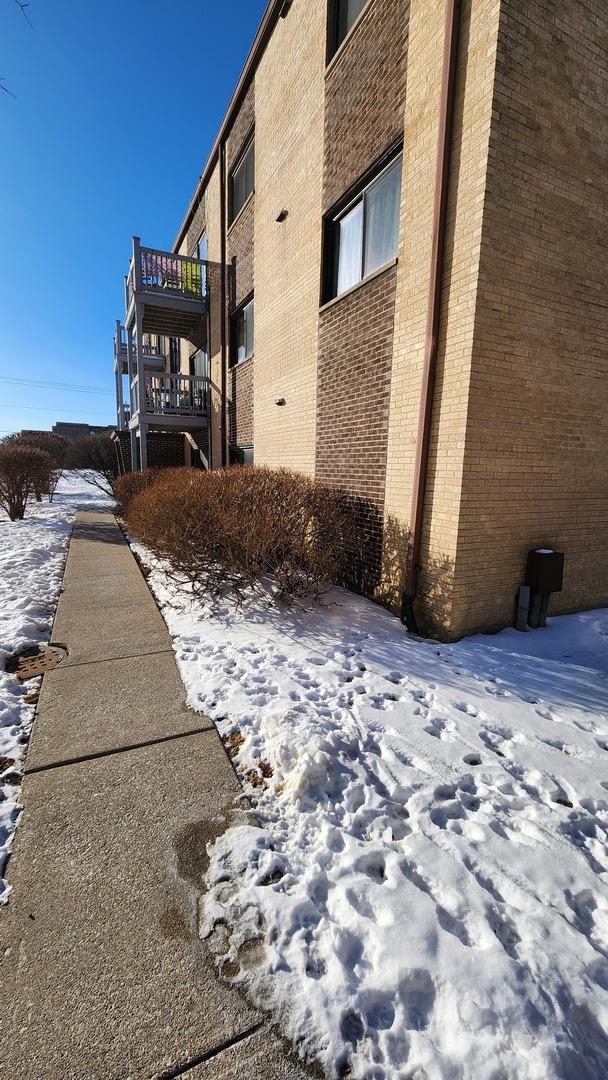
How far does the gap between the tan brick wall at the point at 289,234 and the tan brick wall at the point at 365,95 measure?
0.42 m

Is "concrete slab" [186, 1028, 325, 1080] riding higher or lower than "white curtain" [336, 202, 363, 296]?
lower

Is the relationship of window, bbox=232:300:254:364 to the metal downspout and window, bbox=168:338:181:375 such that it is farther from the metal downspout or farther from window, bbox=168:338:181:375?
window, bbox=168:338:181:375

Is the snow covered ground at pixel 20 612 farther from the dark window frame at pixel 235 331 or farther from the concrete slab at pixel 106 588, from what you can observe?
the dark window frame at pixel 235 331

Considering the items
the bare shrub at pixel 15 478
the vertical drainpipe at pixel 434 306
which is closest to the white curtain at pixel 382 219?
the vertical drainpipe at pixel 434 306

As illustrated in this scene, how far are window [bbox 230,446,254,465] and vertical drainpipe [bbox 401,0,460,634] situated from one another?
672 centimetres

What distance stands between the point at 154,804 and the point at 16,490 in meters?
11.3

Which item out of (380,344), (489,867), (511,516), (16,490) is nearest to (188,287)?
(16,490)

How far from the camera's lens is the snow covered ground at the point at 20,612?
2488mm

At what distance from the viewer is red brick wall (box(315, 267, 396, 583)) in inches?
221

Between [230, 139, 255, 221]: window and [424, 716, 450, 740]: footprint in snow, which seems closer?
[424, 716, 450, 740]: footprint in snow

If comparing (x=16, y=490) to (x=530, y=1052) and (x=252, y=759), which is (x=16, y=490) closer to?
(x=252, y=759)

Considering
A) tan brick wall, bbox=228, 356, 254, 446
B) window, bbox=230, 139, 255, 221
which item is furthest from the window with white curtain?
tan brick wall, bbox=228, 356, 254, 446

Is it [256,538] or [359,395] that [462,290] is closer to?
[359,395]

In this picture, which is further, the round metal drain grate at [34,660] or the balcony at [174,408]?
the balcony at [174,408]
